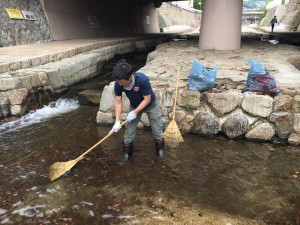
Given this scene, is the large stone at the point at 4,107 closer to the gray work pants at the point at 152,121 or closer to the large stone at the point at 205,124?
the gray work pants at the point at 152,121

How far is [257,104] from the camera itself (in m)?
5.32

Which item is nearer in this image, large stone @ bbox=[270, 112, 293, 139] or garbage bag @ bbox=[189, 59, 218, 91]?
large stone @ bbox=[270, 112, 293, 139]

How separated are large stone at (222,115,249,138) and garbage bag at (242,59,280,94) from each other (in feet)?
2.03

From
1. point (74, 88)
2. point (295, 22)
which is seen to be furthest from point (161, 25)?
point (74, 88)

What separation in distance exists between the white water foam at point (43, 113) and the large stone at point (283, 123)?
480 cm

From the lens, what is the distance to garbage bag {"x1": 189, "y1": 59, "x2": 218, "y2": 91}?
18.1 ft

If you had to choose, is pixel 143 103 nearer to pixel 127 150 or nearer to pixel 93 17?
pixel 127 150

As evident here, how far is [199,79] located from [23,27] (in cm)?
982

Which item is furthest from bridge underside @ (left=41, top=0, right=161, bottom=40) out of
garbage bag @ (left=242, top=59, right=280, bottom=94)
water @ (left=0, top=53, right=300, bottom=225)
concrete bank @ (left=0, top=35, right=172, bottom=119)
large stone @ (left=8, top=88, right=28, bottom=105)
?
garbage bag @ (left=242, top=59, right=280, bottom=94)

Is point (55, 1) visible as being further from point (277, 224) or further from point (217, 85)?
point (277, 224)

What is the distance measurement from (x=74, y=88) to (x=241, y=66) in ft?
16.4

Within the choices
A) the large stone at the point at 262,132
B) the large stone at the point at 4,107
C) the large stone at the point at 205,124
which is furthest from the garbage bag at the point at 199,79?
the large stone at the point at 4,107

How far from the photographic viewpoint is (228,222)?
3.20m

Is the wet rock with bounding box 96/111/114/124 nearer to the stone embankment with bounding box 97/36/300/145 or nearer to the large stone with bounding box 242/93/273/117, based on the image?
the stone embankment with bounding box 97/36/300/145
